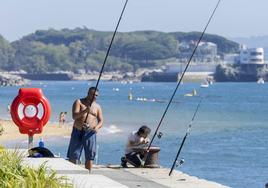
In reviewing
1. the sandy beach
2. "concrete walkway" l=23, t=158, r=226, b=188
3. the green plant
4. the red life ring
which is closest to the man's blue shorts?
"concrete walkway" l=23, t=158, r=226, b=188

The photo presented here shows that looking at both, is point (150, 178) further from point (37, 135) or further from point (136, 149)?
point (37, 135)

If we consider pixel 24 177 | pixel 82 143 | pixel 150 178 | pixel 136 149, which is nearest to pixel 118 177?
pixel 150 178

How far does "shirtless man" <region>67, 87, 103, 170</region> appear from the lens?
1381 centimetres

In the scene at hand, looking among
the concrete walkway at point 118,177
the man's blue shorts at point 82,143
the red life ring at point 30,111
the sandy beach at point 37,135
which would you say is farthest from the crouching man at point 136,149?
the sandy beach at point 37,135

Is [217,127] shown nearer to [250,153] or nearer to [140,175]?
[250,153]

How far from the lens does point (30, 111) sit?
14148 mm

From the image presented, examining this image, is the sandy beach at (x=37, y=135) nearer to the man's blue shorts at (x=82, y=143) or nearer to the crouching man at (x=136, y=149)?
the crouching man at (x=136, y=149)

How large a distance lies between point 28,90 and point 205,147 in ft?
80.9

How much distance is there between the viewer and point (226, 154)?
33.9m

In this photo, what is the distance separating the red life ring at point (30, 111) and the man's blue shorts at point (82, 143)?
0.47 m

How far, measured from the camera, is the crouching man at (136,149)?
54.6 feet

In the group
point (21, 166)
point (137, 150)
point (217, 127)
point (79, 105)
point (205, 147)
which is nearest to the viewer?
point (21, 166)

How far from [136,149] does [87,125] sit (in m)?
2.94

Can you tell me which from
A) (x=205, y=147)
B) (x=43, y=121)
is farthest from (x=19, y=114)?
(x=205, y=147)
